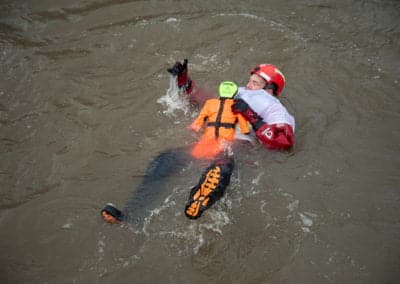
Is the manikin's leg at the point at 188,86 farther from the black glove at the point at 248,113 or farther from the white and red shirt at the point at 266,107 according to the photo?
the black glove at the point at 248,113

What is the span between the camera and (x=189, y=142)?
197 inches

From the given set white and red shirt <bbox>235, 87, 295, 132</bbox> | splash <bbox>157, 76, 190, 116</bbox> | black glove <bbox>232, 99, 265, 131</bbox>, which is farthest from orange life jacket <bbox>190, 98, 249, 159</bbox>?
splash <bbox>157, 76, 190, 116</bbox>

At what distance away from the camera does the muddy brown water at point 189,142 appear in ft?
12.3

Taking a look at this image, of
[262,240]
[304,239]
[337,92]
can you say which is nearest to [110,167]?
[262,240]

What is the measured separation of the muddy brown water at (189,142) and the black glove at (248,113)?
17.6 inches

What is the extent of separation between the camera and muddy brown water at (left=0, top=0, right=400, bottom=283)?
3746 millimetres

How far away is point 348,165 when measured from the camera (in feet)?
15.5

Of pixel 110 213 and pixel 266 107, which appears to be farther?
pixel 266 107

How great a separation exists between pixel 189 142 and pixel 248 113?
0.95 metres

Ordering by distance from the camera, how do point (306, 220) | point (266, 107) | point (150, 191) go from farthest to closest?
point (266, 107) < point (150, 191) < point (306, 220)

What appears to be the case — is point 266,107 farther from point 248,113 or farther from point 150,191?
point 150,191

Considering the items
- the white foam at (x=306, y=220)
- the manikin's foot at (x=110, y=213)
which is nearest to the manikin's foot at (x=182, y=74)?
the manikin's foot at (x=110, y=213)

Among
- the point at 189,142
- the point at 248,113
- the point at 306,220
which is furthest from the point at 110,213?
the point at 306,220

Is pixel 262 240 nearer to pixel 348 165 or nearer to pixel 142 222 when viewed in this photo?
pixel 142 222
